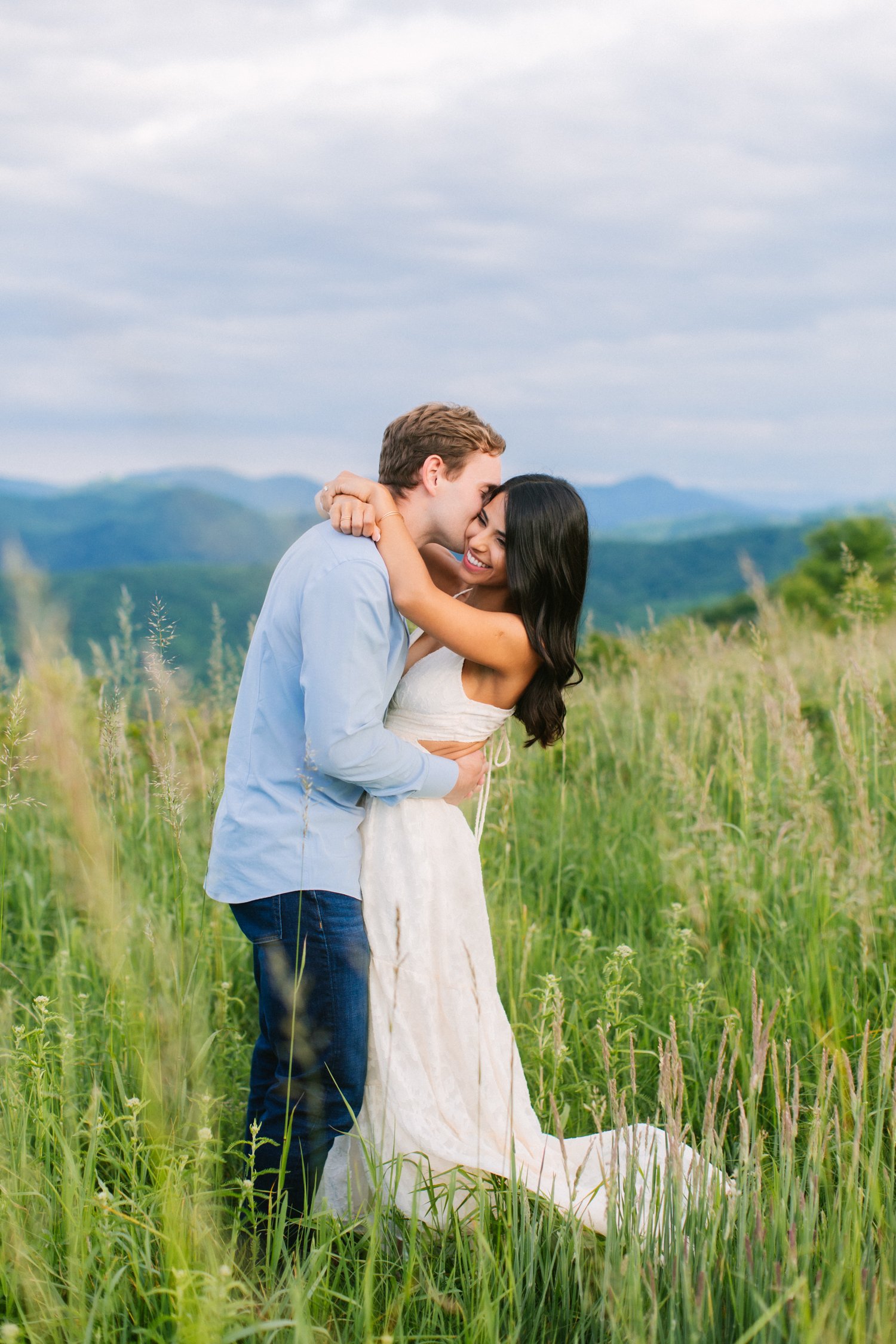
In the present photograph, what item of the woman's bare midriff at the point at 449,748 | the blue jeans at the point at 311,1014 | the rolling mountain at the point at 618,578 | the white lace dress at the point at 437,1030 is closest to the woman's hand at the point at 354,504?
the white lace dress at the point at 437,1030

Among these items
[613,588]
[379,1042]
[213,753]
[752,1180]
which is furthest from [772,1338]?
[613,588]

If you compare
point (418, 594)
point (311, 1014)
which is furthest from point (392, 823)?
point (418, 594)

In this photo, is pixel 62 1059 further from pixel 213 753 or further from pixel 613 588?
pixel 613 588

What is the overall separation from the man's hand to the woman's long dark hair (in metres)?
0.17

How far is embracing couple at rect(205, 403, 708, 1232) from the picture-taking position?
99.6 inches

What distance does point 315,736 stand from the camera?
2484 millimetres

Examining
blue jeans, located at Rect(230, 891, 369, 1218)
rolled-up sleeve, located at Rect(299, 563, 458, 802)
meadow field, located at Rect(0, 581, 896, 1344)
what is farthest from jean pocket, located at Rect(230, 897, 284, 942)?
rolled-up sleeve, located at Rect(299, 563, 458, 802)

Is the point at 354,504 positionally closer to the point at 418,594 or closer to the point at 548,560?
the point at 418,594

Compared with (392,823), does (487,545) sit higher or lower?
Answer: higher

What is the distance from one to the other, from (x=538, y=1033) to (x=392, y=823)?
888mm

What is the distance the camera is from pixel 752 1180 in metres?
2.18

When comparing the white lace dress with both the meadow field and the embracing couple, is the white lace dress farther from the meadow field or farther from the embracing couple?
the meadow field

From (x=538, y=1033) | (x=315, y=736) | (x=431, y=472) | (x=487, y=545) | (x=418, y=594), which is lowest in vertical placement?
(x=538, y=1033)

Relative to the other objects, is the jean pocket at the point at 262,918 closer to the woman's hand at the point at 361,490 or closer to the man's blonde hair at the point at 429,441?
the woman's hand at the point at 361,490
